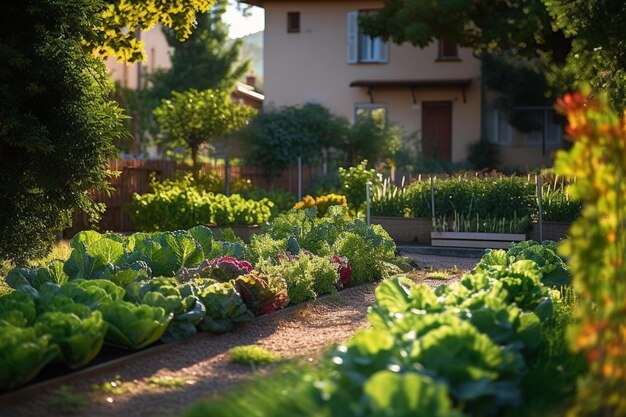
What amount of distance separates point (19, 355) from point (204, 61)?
135ft

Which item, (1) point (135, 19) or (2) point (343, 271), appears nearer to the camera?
(2) point (343, 271)

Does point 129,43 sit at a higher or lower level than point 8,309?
higher

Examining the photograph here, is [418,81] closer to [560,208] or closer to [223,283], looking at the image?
[560,208]

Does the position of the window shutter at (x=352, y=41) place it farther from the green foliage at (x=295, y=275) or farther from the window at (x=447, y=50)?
the green foliage at (x=295, y=275)

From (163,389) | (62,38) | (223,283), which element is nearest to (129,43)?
(62,38)

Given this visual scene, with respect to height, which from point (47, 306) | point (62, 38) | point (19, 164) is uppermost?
point (62, 38)

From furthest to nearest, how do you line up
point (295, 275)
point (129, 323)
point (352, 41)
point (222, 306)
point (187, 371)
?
point (352, 41) → point (295, 275) → point (222, 306) → point (129, 323) → point (187, 371)

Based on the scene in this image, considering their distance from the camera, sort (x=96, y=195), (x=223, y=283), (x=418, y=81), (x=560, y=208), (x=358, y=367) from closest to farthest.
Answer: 1. (x=358, y=367)
2. (x=223, y=283)
3. (x=560, y=208)
4. (x=96, y=195)
5. (x=418, y=81)

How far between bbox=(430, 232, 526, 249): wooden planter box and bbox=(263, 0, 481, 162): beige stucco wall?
16063 millimetres

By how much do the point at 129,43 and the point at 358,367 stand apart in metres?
10.5

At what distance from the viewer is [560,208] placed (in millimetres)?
18875

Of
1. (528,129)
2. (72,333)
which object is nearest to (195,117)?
(528,129)

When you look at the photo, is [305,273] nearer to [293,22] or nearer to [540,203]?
[540,203]

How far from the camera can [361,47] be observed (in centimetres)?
3644
